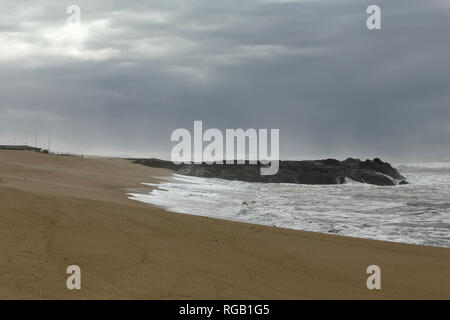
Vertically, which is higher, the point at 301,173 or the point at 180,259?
the point at 301,173

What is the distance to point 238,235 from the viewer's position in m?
10.6

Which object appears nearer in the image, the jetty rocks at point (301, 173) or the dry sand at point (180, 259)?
the dry sand at point (180, 259)

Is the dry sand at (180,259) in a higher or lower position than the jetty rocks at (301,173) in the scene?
lower

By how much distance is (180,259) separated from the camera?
7832 mm

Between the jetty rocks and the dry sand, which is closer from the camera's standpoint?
the dry sand

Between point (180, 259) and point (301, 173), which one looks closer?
point (180, 259)

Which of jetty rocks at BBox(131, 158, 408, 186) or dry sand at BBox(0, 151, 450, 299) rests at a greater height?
jetty rocks at BBox(131, 158, 408, 186)

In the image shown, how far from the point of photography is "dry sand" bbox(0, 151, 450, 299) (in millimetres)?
6262

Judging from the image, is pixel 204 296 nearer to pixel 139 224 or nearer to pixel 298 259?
pixel 298 259

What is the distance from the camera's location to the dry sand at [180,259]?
6262mm

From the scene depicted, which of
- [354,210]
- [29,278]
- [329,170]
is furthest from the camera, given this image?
[329,170]
